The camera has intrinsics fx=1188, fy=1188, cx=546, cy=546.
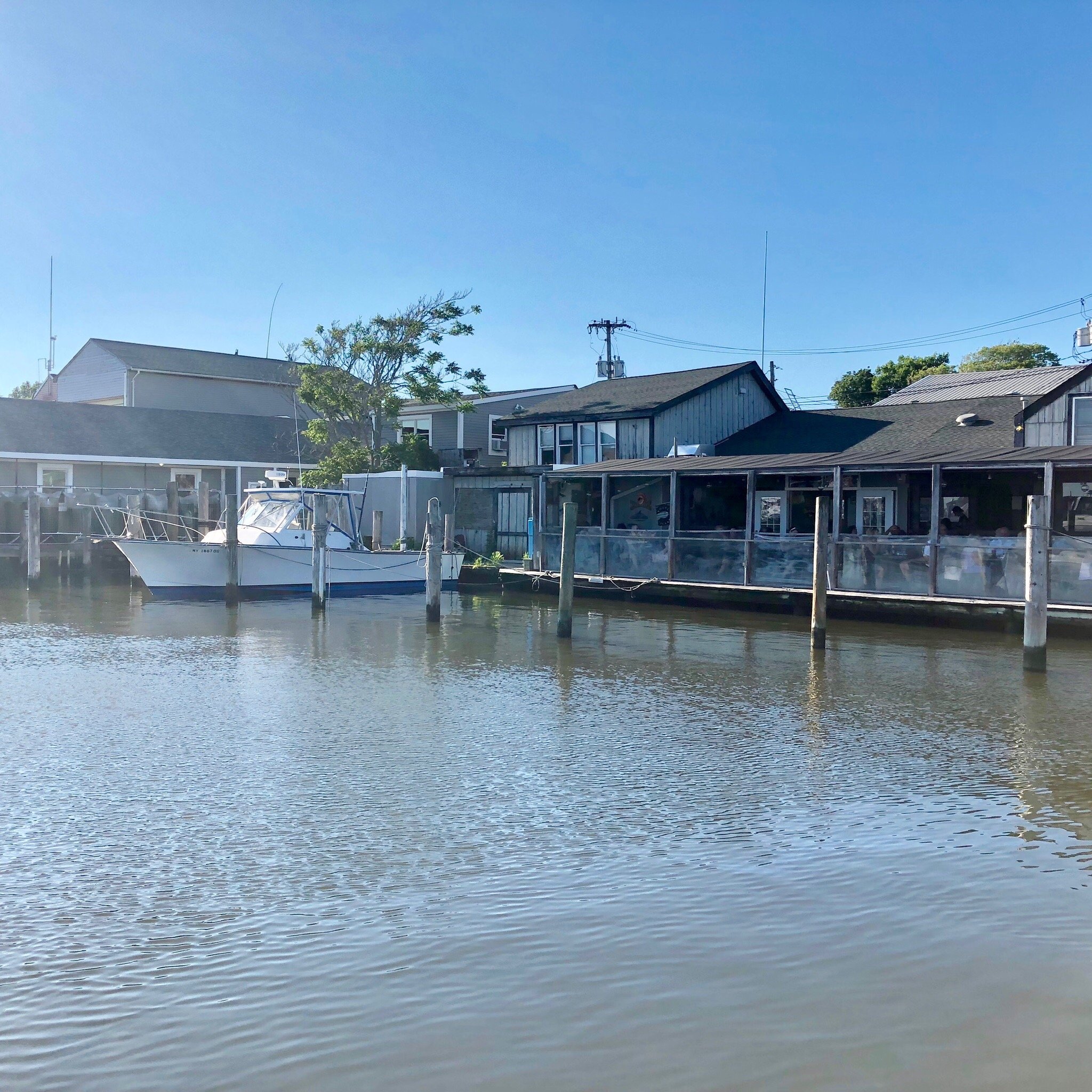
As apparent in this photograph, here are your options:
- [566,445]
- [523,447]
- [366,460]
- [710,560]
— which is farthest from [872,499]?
[366,460]

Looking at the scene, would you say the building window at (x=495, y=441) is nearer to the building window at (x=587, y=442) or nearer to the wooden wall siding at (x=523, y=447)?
the wooden wall siding at (x=523, y=447)

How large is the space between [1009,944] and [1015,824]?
9.63 ft

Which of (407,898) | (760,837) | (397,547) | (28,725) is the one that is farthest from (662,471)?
(407,898)

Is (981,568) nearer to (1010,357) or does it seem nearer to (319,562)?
(319,562)

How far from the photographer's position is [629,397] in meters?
38.2

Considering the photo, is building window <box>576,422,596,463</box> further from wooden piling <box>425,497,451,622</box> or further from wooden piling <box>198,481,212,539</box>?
wooden piling <box>425,497,451,622</box>

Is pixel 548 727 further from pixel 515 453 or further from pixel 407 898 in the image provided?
pixel 515 453

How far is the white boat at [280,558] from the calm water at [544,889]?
565 inches

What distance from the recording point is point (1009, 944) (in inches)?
283

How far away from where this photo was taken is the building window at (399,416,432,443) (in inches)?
1834

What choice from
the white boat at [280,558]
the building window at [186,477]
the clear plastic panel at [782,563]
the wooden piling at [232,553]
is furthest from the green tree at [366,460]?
the clear plastic panel at [782,563]

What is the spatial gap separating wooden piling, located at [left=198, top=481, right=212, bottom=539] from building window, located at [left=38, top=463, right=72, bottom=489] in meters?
9.06

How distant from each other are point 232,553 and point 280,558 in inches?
82.1

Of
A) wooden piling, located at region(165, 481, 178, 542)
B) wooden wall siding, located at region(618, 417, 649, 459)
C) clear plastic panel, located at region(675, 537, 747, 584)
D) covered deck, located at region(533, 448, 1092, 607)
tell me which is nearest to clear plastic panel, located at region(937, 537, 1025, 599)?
covered deck, located at region(533, 448, 1092, 607)
